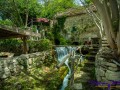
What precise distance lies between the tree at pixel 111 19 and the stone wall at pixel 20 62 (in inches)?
268

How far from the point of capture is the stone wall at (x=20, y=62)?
34.7 feet

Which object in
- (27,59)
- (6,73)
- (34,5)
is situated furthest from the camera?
(34,5)

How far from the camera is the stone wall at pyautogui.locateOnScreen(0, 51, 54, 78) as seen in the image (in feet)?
34.7

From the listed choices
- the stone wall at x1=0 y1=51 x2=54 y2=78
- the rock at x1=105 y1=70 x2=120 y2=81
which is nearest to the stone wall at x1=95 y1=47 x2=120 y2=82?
the rock at x1=105 y1=70 x2=120 y2=81

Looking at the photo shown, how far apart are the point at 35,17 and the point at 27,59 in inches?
697

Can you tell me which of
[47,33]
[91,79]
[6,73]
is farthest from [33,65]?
[47,33]

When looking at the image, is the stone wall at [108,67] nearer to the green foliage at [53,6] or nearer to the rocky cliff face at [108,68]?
the rocky cliff face at [108,68]

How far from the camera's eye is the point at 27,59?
1231cm

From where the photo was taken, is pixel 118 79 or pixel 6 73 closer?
pixel 118 79

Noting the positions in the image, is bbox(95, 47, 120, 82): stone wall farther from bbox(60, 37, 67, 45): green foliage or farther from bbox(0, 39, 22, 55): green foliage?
bbox(60, 37, 67, 45): green foliage

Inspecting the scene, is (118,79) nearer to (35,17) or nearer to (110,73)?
(110,73)

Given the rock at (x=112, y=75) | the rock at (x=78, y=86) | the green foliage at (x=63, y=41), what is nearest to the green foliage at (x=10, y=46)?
the green foliage at (x=63, y=41)

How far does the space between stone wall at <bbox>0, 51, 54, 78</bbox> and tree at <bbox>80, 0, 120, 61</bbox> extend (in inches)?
268

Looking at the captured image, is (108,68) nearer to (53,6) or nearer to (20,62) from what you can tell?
(20,62)
